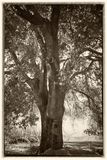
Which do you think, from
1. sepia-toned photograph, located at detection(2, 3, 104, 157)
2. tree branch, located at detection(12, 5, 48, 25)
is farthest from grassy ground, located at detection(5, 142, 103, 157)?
tree branch, located at detection(12, 5, 48, 25)

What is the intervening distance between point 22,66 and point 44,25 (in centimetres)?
47

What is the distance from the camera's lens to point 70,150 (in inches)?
102

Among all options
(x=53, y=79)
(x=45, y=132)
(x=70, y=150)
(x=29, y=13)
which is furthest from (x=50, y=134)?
(x=29, y=13)

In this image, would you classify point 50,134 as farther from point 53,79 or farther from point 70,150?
point 53,79

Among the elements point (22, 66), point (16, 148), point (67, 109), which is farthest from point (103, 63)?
point (16, 148)

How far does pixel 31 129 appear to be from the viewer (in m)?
2.62

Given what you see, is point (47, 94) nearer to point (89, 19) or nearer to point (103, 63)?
point (103, 63)

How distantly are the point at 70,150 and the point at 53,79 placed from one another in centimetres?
71

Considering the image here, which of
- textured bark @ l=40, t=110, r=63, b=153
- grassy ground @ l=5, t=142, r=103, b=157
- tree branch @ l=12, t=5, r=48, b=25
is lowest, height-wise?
grassy ground @ l=5, t=142, r=103, b=157

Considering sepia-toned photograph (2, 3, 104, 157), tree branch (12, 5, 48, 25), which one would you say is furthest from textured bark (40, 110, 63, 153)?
tree branch (12, 5, 48, 25)

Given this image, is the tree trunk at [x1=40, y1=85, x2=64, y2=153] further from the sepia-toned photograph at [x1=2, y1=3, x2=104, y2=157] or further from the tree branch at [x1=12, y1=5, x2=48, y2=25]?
the tree branch at [x1=12, y1=5, x2=48, y2=25]

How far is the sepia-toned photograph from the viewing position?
8.54 ft

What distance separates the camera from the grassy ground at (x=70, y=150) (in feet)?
8.49

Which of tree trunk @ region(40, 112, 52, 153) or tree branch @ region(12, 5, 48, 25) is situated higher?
tree branch @ region(12, 5, 48, 25)
